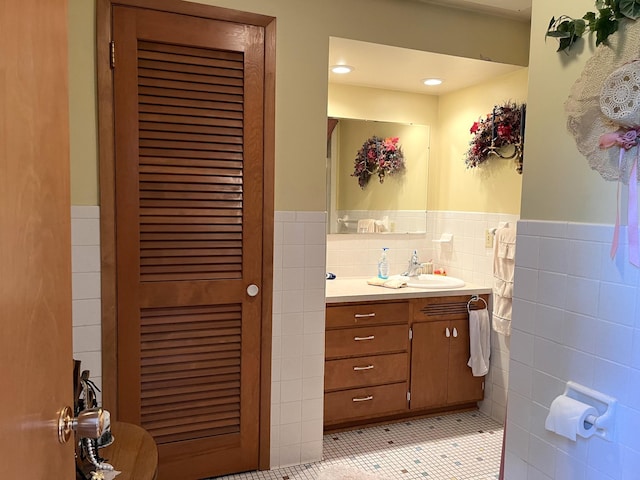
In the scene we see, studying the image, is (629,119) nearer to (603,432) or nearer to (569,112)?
(569,112)

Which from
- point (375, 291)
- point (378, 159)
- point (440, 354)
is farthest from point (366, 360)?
point (378, 159)

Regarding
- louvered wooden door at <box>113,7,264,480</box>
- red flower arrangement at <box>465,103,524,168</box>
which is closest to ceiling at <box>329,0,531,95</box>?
red flower arrangement at <box>465,103,524,168</box>

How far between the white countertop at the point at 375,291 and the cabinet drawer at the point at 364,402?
0.57m

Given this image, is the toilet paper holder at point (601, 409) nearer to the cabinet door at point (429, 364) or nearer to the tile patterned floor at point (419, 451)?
the tile patterned floor at point (419, 451)

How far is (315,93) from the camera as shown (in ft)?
7.75

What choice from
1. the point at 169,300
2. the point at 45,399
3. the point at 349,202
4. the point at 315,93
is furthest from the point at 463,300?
the point at 45,399

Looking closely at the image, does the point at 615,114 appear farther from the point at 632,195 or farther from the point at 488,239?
the point at 488,239

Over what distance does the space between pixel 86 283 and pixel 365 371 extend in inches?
64.3

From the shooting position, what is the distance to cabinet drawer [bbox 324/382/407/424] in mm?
2754

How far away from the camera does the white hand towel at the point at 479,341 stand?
3.01 meters

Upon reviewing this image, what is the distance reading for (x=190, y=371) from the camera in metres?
2.25

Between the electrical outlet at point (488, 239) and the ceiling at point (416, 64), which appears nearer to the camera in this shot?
the ceiling at point (416, 64)

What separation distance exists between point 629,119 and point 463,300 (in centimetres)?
195

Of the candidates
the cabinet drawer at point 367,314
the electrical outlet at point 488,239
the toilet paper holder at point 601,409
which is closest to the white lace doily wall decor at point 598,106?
the toilet paper holder at point 601,409
